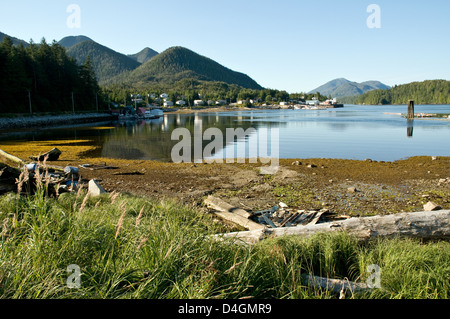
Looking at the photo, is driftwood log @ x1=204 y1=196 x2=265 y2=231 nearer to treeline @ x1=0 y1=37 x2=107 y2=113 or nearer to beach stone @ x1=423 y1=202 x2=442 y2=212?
beach stone @ x1=423 y1=202 x2=442 y2=212

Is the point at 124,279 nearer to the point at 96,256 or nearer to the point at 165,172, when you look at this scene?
the point at 96,256

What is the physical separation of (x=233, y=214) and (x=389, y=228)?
366cm

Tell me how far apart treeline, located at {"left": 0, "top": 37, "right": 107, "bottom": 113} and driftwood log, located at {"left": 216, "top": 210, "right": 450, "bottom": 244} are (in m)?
64.1

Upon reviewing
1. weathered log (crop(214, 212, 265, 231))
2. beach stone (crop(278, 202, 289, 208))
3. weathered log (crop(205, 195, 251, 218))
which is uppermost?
weathered log (crop(205, 195, 251, 218))

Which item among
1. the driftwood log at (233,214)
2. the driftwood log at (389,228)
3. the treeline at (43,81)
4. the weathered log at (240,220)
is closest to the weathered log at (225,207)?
the driftwood log at (233,214)

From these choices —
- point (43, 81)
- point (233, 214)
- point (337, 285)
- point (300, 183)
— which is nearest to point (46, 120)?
point (43, 81)

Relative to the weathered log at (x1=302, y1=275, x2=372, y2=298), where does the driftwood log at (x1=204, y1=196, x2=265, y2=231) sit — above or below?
below

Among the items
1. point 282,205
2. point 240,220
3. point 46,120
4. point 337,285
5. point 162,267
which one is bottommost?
point 282,205

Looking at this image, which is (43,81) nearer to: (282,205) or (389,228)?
(282,205)

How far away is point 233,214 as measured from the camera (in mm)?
7820

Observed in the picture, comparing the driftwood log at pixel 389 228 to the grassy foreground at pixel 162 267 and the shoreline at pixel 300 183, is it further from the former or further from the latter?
the shoreline at pixel 300 183

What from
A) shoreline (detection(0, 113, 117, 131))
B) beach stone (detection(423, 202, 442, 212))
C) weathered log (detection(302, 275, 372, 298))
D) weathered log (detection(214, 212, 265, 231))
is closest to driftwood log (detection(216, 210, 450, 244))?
weathered log (detection(214, 212, 265, 231))

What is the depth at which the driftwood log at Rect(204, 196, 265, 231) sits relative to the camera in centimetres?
718
